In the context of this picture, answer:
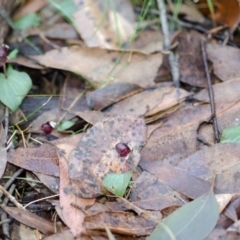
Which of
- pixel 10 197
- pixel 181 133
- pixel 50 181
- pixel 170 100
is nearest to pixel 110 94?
pixel 170 100

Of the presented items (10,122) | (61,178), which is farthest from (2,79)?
(61,178)

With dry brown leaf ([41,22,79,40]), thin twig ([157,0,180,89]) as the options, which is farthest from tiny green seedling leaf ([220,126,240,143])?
dry brown leaf ([41,22,79,40])

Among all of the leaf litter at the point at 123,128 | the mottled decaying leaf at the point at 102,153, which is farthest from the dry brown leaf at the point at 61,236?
the mottled decaying leaf at the point at 102,153

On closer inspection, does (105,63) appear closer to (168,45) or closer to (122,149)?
(168,45)

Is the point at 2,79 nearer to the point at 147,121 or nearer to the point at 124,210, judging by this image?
the point at 147,121

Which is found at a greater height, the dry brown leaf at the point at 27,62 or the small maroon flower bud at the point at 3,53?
the small maroon flower bud at the point at 3,53

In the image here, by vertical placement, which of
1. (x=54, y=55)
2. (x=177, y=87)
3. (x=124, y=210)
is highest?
(x=54, y=55)

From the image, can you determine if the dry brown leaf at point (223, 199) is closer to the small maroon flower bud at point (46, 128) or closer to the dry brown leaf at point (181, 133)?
the dry brown leaf at point (181, 133)
